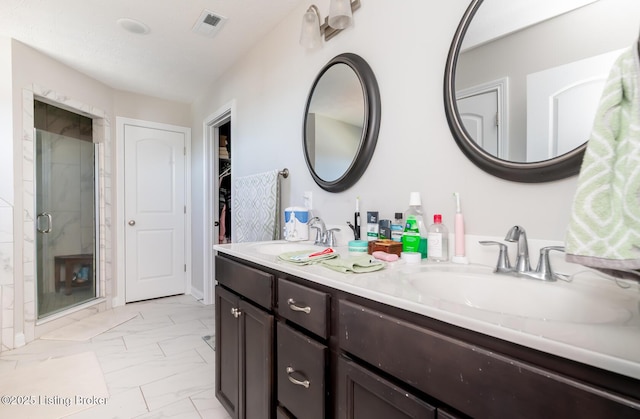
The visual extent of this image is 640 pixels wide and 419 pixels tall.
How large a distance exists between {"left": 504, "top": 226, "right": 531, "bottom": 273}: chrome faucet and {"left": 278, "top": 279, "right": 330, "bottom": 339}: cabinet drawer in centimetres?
55

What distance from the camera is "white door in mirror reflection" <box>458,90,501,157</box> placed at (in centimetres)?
101

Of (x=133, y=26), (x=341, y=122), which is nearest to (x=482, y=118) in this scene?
(x=341, y=122)

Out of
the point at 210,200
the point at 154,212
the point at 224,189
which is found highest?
the point at 224,189

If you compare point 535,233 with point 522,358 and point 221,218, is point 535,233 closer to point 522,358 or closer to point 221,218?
point 522,358

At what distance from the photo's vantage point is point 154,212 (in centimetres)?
365

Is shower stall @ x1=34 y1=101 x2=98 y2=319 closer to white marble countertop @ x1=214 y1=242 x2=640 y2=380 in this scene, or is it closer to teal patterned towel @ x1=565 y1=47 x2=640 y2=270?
white marble countertop @ x1=214 y1=242 x2=640 y2=380

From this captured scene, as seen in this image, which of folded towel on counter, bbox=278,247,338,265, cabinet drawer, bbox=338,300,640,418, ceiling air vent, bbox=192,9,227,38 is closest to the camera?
cabinet drawer, bbox=338,300,640,418

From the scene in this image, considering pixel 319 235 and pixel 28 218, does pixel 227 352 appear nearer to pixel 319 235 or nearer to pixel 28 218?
pixel 319 235

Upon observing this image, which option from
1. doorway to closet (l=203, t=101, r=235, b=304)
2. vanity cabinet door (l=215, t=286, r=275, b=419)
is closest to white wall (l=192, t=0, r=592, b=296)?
vanity cabinet door (l=215, t=286, r=275, b=419)

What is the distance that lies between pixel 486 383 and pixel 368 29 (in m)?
1.49

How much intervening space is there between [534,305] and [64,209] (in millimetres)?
3787

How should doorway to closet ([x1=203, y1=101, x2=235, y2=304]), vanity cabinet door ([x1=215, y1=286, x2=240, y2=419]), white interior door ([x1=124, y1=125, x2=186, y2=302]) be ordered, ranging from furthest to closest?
1. white interior door ([x1=124, y1=125, x2=186, y2=302])
2. doorway to closet ([x1=203, y1=101, x2=235, y2=304])
3. vanity cabinet door ([x1=215, y1=286, x2=240, y2=419])

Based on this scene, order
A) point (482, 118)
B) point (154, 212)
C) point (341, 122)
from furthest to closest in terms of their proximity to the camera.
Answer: point (154, 212)
point (341, 122)
point (482, 118)

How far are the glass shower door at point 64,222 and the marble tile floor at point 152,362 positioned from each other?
22.9 inches
